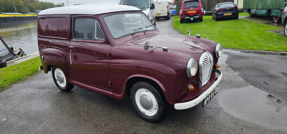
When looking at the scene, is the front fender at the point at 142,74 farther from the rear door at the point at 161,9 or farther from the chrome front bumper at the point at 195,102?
the rear door at the point at 161,9

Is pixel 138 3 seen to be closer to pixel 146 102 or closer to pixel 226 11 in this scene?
pixel 226 11

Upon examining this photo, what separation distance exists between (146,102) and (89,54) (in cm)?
151

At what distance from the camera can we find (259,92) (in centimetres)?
445

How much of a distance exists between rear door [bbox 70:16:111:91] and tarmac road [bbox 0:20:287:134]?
63 centimetres

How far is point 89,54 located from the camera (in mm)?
3977

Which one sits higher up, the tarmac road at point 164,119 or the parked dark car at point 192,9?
the parked dark car at point 192,9

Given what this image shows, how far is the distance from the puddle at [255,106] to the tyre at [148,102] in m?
1.40

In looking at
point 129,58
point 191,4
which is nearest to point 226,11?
point 191,4

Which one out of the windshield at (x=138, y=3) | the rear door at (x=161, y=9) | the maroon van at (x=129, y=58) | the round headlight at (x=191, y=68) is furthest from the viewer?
the rear door at (x=161, y=9)

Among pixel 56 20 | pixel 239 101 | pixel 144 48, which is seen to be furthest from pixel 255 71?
pixel 56 20

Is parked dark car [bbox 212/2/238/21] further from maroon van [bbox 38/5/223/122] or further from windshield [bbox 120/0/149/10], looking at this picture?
maroon van [bbox 38/5/223/122]

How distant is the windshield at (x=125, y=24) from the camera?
12.7 ft

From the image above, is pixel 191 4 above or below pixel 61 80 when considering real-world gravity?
above

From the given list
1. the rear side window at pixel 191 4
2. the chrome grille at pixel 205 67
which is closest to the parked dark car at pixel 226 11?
the rear side window at pixel 191 4
